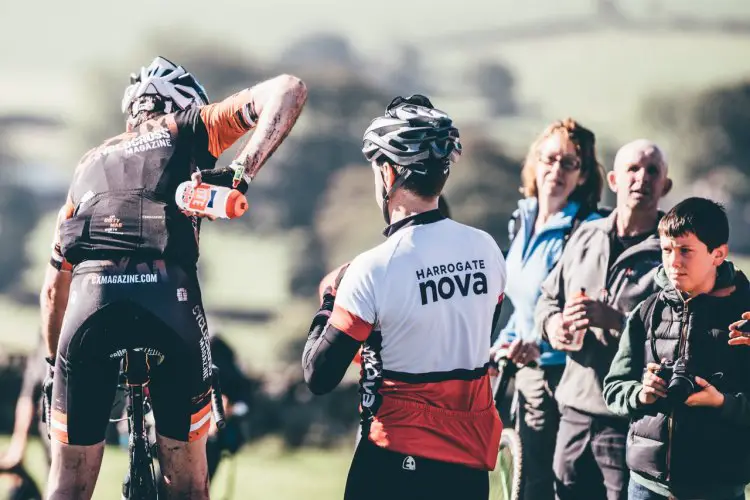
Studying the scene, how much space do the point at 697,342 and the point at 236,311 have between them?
2242cm

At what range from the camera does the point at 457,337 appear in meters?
4.06

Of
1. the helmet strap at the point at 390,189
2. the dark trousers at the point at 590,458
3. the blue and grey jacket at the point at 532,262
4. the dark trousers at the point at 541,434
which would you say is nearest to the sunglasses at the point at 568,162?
the blue and grey jacket at the point at 532,262

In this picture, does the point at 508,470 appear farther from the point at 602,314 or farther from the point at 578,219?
the point at 578,219

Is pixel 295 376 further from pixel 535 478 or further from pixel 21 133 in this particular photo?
pixel 21 133

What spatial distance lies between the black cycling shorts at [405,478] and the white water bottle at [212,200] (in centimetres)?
104

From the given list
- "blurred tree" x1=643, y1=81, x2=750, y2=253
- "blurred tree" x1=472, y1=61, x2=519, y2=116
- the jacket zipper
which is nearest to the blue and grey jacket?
the jacket zipper

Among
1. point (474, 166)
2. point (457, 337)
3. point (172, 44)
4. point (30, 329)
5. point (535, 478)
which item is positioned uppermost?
point (172, 44)

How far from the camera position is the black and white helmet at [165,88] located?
503cm

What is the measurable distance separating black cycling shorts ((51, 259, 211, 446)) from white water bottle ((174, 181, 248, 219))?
45cm

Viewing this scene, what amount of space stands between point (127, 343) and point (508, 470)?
267cm

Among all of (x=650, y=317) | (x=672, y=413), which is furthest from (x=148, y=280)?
(x=672, y=413)

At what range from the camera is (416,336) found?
4.02m

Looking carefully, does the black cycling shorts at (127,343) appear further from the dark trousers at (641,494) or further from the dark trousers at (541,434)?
the dark trousers at (541,434)

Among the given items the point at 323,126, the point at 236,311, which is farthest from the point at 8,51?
the point at 236,311
